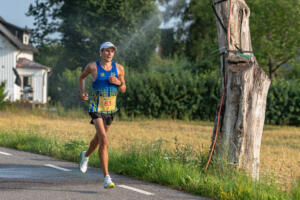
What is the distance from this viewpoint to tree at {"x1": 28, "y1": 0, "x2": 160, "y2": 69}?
38.8 m

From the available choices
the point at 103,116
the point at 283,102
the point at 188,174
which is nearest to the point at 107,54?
the point at 103,116

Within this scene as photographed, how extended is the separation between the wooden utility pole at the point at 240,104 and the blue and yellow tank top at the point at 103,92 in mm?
1735

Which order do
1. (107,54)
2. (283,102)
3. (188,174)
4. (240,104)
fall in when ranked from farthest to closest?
(283,102)
(188,174)
(240,104)
(107,54)

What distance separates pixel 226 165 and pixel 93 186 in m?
1.98

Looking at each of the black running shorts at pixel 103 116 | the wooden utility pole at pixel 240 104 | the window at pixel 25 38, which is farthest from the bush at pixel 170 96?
the window at pixel 25 38

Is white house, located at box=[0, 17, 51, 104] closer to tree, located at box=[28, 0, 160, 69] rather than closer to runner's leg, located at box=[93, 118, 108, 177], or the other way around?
tree, located at box=[28, 0, 160, 69]

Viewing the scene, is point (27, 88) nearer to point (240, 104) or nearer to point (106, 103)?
point (106, 103)

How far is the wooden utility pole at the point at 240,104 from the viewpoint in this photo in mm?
6836

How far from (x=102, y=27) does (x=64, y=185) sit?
3250cm

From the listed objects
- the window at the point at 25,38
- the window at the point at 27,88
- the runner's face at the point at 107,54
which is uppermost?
the window at the point at 25,38

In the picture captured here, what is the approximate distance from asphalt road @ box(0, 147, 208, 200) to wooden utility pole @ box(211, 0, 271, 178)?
108 centimetres

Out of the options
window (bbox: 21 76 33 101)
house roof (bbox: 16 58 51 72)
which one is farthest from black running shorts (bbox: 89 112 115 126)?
house roof (bbox: 16 58 51 72)

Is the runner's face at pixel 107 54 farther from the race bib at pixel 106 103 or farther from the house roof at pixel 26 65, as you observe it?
the house roof at pixel 26 65

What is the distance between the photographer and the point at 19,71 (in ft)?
129
